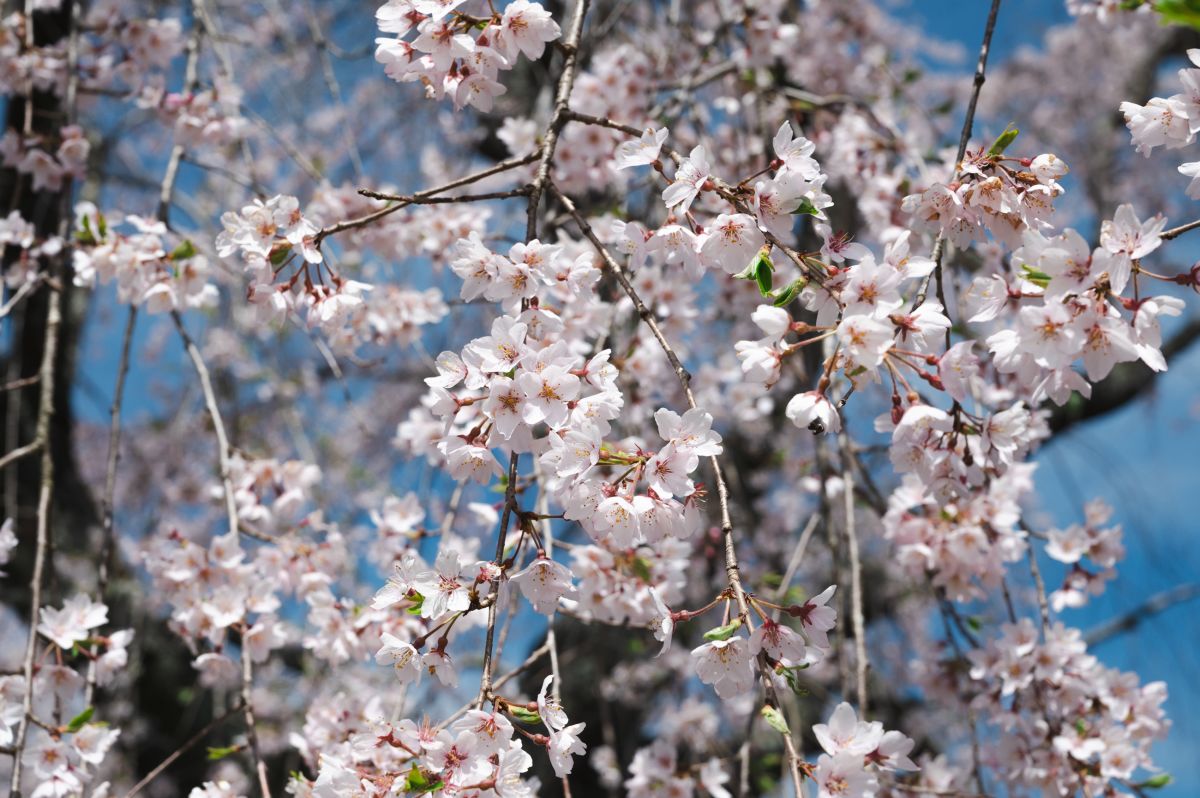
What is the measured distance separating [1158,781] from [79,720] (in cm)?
190

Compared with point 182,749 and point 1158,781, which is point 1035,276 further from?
point 182,749

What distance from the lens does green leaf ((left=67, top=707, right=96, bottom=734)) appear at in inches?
56.8

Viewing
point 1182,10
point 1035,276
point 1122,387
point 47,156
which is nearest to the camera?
point 1182,10

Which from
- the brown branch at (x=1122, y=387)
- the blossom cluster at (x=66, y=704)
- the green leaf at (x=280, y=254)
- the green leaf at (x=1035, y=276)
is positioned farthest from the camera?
the brown branch at (x=1122, y=387)

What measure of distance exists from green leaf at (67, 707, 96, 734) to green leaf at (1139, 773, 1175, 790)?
6.07 feet

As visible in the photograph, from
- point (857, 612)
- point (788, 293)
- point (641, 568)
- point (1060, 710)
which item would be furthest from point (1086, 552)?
point (788, 293)

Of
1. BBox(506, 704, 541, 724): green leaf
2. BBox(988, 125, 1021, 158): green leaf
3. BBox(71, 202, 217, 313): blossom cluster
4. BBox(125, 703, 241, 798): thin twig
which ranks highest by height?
BBox(71, 202, 217, 313): blossom cluster

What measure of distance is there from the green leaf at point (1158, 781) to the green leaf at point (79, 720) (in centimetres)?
185

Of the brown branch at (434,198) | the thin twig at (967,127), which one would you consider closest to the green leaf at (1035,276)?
the thin twig at (967,127)

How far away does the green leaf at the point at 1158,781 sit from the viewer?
1612 mm

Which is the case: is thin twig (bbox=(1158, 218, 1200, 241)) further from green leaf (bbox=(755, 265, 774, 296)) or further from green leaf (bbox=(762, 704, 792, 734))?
green leaf (bbox=(762, 704, 792, 734))

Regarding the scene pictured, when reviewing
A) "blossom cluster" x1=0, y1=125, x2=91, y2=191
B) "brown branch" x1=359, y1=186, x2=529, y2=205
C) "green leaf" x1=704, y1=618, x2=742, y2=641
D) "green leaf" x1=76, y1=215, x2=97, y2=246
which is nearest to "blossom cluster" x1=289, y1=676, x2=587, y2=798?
"green leaf" x1=704, y1=618, x2=742, y2=641

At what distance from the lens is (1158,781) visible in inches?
63.7

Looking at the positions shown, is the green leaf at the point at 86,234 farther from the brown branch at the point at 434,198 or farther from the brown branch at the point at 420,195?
the brown branch at the point at 434,198
